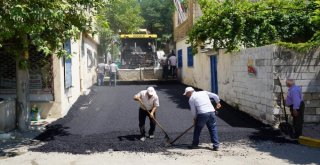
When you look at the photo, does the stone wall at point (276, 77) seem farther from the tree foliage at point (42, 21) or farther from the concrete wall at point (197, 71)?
the concrete wall at point (197, 71)

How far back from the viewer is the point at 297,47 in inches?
417

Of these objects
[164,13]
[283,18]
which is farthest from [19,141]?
[164,13]

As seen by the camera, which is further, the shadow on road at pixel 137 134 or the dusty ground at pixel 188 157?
the shadow on road at pixel 137 134

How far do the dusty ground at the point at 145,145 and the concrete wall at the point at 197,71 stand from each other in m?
4.56

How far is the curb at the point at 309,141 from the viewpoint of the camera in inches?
346

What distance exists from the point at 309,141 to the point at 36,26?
6635 mm

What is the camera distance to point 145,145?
9.02 metres

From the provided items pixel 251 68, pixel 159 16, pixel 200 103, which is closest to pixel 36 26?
pixel 200 103

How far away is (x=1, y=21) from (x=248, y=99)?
7.63 m

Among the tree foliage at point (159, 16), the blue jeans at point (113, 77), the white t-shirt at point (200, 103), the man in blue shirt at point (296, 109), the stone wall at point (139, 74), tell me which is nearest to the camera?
the white t-shirt at point (200, 103)

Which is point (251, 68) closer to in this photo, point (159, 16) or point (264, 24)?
point (264, 24)

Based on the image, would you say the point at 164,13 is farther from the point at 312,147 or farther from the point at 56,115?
the point at 312,147

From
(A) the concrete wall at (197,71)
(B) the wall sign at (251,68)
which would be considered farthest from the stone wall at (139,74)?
(B) the wall sign at (251,68)

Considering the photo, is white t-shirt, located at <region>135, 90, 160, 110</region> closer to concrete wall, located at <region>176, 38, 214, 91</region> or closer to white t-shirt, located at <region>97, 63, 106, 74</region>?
concrete wall, located at <region>176, 38, 214, 91</region>
